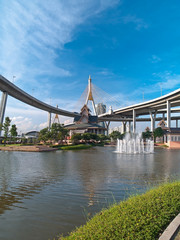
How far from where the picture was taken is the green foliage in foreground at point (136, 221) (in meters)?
3.84

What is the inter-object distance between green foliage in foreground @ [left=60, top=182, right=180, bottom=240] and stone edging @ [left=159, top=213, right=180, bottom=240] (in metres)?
0.16

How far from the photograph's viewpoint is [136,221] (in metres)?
4.29

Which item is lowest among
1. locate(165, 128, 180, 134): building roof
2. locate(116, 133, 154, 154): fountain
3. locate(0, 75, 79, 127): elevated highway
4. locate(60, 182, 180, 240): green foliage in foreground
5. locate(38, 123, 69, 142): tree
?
locate(116, 133, 154, 154): fountain

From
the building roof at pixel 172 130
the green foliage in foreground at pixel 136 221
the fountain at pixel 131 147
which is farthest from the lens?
the building roof at pixel 172 130

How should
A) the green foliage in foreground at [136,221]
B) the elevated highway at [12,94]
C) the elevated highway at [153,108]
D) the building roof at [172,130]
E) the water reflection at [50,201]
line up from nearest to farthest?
1. the green foliage in foreground at [136,221]
2. the water reflection at [50,201]
3. the elevated highway at [12,94]
4. the building roof at [172,130]
5. the elevated highway at [153,108]

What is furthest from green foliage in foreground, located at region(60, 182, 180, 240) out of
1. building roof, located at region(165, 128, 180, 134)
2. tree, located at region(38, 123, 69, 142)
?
building roof, located at region(165, 128, 180, 134)

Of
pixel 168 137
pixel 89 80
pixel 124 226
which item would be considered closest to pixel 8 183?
pixel 124 226

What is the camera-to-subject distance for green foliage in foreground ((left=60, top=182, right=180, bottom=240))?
3836 mm

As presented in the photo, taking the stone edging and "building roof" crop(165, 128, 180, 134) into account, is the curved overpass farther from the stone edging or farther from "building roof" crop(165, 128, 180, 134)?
"building roof" crop(165, 128, 180, 134)

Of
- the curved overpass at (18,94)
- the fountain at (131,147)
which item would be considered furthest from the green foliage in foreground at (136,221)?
the curved overpass at (18,94)

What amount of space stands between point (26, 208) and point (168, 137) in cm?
6612

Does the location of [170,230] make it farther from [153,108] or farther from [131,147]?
[153,108]

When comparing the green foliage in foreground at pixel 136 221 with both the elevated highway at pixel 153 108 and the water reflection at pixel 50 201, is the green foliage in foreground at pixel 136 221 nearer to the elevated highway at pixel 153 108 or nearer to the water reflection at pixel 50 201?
the water reflection at pixel 50 201

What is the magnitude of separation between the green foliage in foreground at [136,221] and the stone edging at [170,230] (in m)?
0.16
